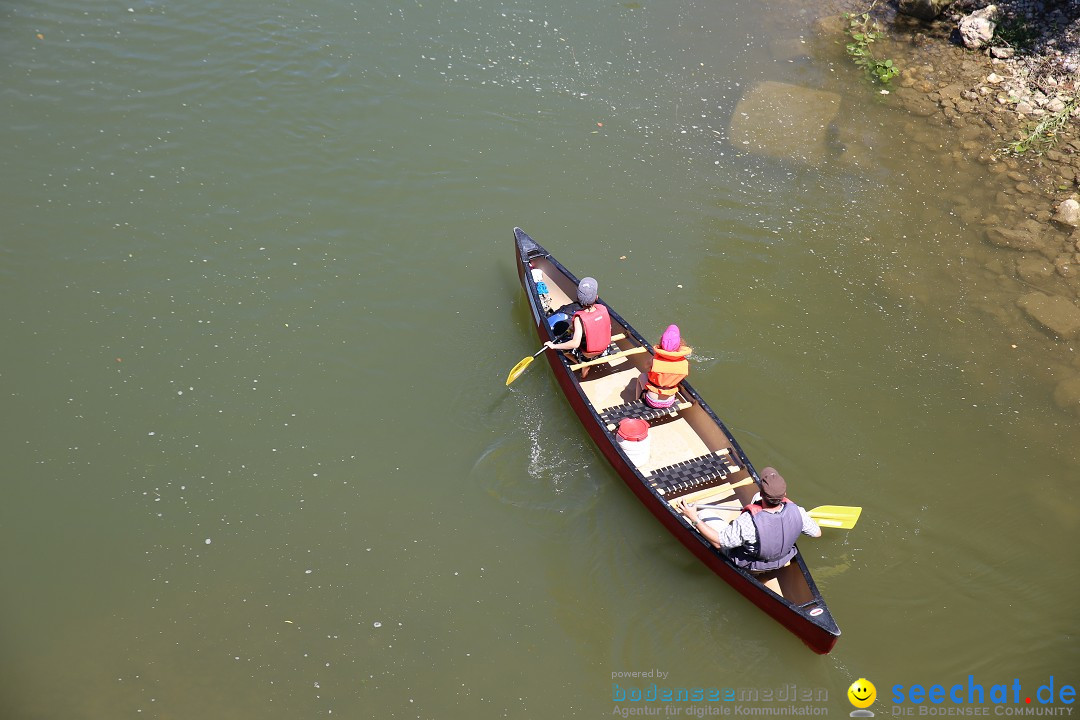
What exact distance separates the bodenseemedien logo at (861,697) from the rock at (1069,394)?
526 cm

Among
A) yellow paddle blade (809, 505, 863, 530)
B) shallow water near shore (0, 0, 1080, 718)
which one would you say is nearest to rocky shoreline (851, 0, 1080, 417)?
shallow water near shore (0, 0, 1080, 718)

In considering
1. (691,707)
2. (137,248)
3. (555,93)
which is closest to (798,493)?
(691,707)

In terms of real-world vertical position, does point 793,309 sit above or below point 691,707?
above

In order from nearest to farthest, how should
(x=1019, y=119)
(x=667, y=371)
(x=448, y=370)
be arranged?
1. (x=667, y=371)
2. (x=448, y=370)
3. (x=1019, y=119)

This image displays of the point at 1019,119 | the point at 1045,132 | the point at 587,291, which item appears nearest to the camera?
the point at 587,291

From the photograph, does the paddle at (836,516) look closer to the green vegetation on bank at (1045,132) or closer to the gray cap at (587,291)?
the gray cap at (587,291)

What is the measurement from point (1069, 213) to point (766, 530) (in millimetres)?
8986

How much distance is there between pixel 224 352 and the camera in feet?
37.2

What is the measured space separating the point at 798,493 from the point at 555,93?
8.54 meters

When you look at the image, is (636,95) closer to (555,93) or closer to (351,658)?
(555,93)

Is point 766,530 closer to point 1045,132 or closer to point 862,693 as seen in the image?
point 862,693

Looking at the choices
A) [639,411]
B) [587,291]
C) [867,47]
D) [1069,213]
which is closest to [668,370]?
[639,411]

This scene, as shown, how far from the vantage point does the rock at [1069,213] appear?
1357 cm

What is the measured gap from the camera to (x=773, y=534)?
8.48 m
